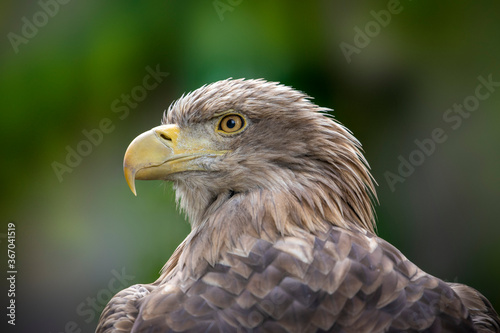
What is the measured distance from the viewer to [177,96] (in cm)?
416

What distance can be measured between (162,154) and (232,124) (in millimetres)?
307

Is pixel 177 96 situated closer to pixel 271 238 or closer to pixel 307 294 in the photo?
pixel 271 238

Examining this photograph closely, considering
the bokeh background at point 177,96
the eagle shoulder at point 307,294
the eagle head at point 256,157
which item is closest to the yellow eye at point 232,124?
the eagle head at point 256,157

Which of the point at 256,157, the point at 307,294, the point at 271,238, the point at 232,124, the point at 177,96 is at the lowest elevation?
the point at 307,294

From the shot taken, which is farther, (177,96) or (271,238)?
(177,96)

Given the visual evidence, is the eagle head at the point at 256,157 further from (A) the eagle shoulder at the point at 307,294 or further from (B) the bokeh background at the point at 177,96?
(B) the bokeh background at the point at 177,96

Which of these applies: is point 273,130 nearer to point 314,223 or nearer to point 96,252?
point 314,223

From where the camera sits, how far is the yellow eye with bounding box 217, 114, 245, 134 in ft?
7.90

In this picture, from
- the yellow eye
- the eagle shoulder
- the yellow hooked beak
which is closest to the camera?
the eagle shoulder

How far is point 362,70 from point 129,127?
5.45ft

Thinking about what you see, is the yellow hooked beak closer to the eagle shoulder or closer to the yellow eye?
the yellow eye

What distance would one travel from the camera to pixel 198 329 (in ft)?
6.20

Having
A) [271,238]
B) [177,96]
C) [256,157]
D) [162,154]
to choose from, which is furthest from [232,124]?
[177,96]

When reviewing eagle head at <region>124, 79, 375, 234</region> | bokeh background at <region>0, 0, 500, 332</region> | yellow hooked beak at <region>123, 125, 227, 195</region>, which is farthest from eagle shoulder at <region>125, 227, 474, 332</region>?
bokeh background at <region>0, 0, 500, 332</region>
